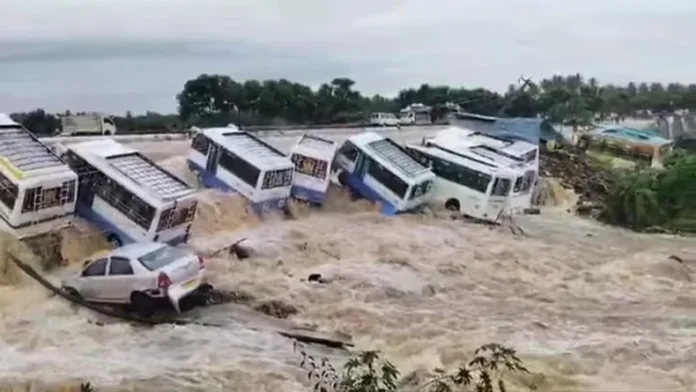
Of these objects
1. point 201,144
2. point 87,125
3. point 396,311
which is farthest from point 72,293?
point 87,125

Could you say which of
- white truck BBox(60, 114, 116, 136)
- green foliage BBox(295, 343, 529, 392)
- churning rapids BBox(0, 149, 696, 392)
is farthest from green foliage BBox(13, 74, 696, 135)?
green foliage BBox(295, 343, 529, 392)

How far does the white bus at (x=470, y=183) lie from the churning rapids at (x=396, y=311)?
0.40m

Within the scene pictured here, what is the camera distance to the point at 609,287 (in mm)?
6461

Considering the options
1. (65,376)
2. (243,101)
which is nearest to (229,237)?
(65,376)

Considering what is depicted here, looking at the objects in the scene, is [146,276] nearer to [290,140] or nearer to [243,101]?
[290,140]

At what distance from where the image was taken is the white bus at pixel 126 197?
5605mm

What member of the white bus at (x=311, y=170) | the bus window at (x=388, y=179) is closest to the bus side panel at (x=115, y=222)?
the white bus at (x=311, y=170)

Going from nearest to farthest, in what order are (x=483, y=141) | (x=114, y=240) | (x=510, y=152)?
1. (x=114, y=240)
2. (x=510, y=152)
3. (x=483, y=141)

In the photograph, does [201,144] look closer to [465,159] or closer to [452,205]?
[452,205]

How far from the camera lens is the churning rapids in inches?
178

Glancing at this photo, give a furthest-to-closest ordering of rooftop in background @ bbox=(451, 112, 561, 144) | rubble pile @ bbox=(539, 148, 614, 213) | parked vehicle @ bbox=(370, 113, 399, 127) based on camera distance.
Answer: rooftop in background @ bbox=(451, 112, 561, 144) < parked vehicle @ bbox=(370, 113, 399, 127) < rubble pile @ bbox=(539, 148, 614, 213)

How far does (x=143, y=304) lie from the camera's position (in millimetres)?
4938

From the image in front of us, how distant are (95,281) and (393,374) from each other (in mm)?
1820

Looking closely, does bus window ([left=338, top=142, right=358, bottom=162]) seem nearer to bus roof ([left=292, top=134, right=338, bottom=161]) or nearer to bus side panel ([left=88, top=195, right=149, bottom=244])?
bus roof ([left=292, top=134, right=338, bottom=161])
